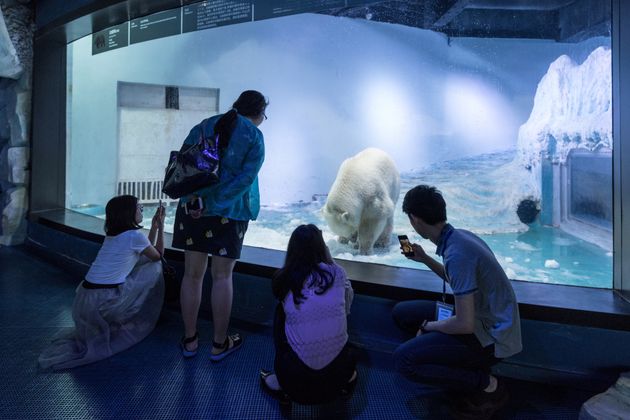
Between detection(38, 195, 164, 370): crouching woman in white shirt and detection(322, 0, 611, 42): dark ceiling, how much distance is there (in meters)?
2.66

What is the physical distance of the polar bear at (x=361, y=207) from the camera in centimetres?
387

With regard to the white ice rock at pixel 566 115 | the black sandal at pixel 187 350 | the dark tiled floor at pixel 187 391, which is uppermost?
the white ice rock at pixel 566 115

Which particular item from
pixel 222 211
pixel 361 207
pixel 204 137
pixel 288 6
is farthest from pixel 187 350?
pixel 288 6

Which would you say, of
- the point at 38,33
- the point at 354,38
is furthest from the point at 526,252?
the point at 354,38

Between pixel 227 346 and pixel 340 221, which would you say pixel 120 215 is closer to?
pixel 227 346

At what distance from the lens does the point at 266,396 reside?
5.77ft

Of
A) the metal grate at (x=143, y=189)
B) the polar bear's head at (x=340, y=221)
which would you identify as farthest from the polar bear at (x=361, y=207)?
the metal grate at (x=143, y=189)

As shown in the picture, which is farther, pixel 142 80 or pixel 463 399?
pixel 142 80

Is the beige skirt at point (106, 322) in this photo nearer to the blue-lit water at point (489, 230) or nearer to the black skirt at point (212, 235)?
the black skirt at point (212, 235)

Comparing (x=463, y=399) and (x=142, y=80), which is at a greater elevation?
(x=142, y=80)

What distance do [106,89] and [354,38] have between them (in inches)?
224

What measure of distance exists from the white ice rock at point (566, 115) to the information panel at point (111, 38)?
4796mm

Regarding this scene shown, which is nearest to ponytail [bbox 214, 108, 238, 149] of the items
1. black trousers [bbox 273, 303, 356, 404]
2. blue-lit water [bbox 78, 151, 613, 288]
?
black trousers [bbox 273, 303, 356, 404]

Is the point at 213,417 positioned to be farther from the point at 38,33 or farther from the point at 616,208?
the point at 38,33
